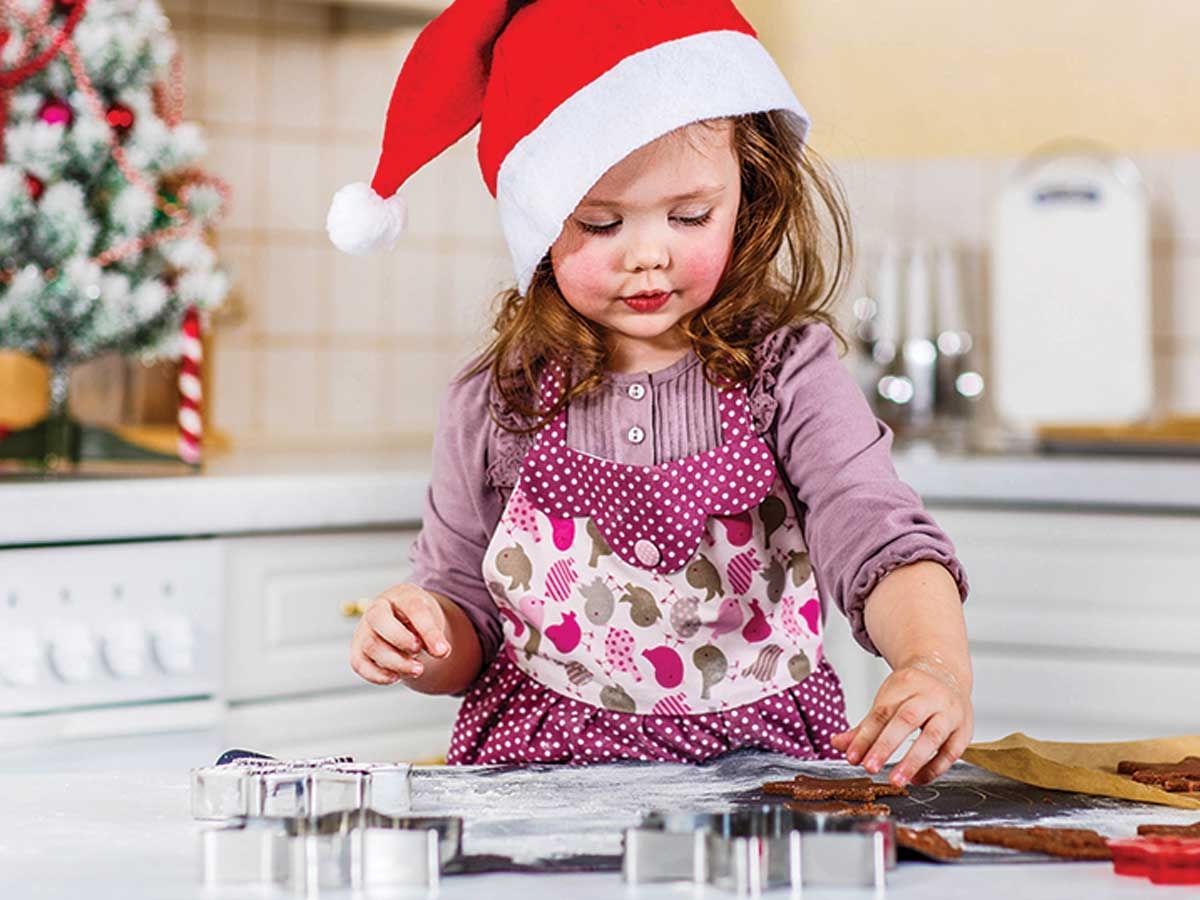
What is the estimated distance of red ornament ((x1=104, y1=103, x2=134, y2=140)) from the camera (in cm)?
183

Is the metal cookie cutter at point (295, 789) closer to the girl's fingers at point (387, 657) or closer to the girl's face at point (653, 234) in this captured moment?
the girl's fingers at point (387, 657)

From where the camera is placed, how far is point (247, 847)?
0.67 meters

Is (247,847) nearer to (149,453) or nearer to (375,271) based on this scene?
(149,453)

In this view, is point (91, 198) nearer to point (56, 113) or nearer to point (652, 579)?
point (56, 113)

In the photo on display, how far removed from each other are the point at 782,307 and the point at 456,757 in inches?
15.7

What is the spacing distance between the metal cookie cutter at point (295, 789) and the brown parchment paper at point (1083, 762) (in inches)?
12.8

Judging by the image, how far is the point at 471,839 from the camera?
74 centimetres

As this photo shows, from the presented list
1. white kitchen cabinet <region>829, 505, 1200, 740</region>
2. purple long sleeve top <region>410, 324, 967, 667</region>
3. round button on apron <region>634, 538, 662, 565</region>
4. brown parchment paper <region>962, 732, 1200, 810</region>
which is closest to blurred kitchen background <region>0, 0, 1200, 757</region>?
white kitchen cabinet <region>829, 505, 1200, 740</region>

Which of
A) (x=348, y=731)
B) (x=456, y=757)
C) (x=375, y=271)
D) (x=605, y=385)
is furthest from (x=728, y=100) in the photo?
(x=375, y=271)

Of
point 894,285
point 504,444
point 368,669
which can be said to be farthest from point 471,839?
point 894,285

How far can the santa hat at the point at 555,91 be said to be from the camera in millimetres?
1055

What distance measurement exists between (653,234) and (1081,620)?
3.44ft

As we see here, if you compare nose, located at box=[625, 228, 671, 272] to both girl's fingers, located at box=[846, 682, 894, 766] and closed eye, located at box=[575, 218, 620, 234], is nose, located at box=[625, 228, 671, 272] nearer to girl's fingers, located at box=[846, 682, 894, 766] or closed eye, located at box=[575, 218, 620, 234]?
closed eye, located at box=[575, 218, 620, 234]

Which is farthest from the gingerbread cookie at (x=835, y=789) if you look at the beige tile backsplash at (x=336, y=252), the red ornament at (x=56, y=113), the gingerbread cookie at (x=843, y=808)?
the beige tile backsplash at (x=336, y=252)
